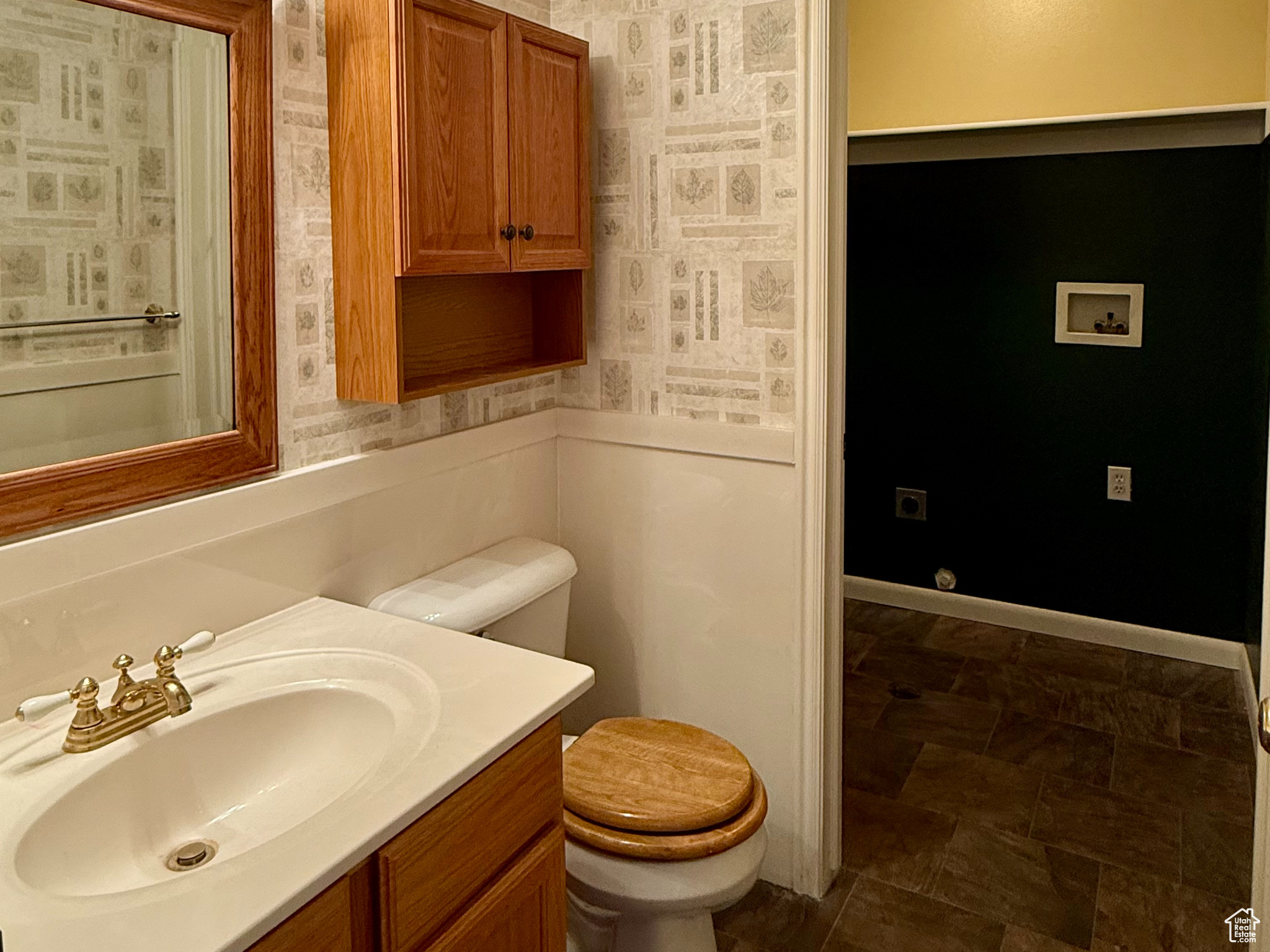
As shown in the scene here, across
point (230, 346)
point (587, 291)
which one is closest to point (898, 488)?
point (587, 291)

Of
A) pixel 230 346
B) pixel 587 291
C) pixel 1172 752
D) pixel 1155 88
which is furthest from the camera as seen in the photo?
pixel 1155 88

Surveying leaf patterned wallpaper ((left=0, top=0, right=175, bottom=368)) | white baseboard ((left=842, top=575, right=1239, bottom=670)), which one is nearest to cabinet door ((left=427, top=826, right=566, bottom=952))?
leaf patterned wallpaper ((left=0, top=0, right=175, bottom=368))

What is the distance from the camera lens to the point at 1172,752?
2.95 m

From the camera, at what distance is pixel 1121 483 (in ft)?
11.6

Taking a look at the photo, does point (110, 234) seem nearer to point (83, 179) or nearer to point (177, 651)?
point (83, 179)

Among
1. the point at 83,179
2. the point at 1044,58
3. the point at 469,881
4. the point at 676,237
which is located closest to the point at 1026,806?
the point at 676,237

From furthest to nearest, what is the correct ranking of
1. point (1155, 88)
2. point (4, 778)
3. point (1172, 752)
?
1. point (1155, 88)
2. point (1172, 752)
3. point (4, 778)

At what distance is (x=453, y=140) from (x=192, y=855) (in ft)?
3.89

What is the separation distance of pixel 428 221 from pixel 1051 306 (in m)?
2.47

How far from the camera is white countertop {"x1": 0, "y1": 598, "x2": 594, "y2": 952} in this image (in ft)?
3.33

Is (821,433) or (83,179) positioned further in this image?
(821,433)

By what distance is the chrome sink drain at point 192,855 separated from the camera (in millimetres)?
1325

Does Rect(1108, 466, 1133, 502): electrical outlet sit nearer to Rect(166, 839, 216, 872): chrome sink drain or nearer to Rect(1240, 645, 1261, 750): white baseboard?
Rect(1240, 645, 1261, 750): white baseboard

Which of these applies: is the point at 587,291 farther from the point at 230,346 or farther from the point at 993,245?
the point at 993,245
